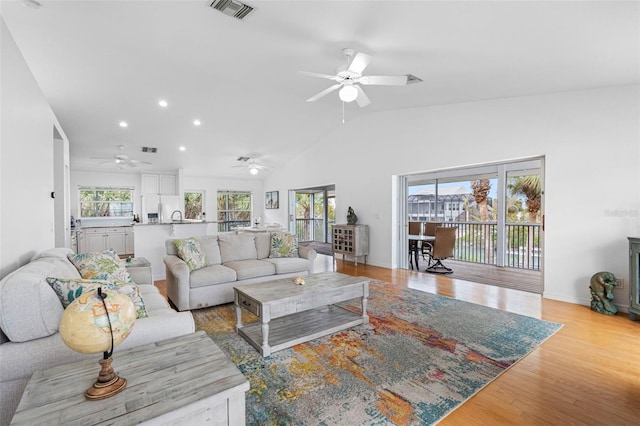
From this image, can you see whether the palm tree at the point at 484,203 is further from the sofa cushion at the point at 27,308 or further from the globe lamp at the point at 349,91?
the sofa cushion at the point at 27,308

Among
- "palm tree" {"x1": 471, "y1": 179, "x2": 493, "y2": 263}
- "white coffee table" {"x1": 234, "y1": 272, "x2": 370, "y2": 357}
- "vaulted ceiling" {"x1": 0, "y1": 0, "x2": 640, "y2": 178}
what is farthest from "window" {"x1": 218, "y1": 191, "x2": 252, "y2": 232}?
"white coffee table" {"x1": 234, "y1": 272, "x2": 370, "y2": 357}

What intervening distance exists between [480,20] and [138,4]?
2.95m

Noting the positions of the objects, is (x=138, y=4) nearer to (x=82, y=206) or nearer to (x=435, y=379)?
(x=435, y=379)

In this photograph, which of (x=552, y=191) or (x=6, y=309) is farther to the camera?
(x=552, y=191)

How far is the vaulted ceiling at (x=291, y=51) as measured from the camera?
8.22 ft

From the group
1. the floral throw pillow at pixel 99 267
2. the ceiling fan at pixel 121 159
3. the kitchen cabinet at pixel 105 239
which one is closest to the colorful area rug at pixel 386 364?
the floral throw pillow at pixel 99 267

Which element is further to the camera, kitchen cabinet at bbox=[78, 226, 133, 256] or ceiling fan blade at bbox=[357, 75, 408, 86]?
kitchen cabinet at bbox=[78, 226, 133, 256]

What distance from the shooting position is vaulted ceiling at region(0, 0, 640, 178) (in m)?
2.51

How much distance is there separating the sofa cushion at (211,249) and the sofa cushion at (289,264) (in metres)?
0.74

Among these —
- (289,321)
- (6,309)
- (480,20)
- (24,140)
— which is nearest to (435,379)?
(289,321)

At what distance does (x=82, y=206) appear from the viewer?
8.30m

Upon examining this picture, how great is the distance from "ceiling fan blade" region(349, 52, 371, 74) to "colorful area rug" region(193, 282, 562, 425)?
265cm

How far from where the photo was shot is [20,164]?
246cm

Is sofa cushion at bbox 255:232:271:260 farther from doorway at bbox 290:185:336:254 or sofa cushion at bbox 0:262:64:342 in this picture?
doorway at bbox 290:185:336:254
